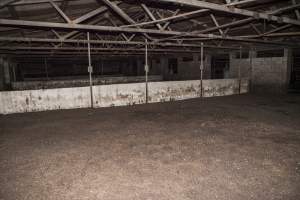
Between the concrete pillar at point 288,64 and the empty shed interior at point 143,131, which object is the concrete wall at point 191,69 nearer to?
the concrete pillar at point 288,64

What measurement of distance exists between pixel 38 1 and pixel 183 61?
1726 cm

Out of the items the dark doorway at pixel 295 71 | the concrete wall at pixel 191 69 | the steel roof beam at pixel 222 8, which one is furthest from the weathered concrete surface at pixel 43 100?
the dark doorway at pixel 295 71

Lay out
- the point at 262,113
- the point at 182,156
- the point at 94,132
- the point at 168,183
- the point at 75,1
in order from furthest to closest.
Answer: the point at 262,113, the point at 94,132, the point at 75,1, the point at 182,156, the point at 168,183

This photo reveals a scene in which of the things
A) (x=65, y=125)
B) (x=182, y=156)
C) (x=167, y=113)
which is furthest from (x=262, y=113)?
(x=65, y=125)

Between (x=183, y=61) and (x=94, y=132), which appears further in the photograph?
(x=183, y=61)

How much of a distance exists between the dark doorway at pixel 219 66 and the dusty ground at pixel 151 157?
11052 mm

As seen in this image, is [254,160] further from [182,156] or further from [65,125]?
[65,125]

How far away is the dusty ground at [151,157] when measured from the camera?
3020 mm

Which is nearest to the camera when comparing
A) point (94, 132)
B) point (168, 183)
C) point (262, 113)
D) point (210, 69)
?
point (168, 183)

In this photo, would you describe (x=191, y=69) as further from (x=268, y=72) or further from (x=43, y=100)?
(x=43, y=100)

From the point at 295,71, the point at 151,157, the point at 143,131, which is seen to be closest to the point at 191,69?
the point at 295,71

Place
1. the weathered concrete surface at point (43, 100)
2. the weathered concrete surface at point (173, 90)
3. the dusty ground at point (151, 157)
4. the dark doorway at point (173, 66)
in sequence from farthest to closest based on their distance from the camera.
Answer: the dark doorway at point (173, 66)
the weathered concrete surface at point (173, 90)
the weathered concrete surface at point (43, 100)
the dusty ground at point (151, 157)

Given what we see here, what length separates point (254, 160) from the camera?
3908mm

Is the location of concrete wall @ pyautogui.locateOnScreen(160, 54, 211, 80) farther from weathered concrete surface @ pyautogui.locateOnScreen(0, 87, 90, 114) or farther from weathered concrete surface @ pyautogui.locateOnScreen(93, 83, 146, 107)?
weathered concrete surface @ pyautogui.locateOnScreen(0, 87, 90, 114)
